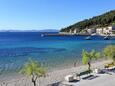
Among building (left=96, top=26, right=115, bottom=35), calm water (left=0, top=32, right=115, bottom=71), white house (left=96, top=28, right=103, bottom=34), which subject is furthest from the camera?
white house (left=96, top=28, right=103, bottom=34)

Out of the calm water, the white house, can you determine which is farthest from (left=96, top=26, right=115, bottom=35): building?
the calm water

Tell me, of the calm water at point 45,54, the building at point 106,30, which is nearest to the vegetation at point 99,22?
the building at point 106,30

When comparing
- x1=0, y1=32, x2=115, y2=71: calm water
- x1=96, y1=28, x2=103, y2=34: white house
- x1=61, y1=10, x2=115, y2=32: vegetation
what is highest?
x1=61, y1=10, x2=115, y2=32: vegetation

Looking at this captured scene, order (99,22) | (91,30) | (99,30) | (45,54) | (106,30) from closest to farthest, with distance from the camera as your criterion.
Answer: (45,54) → (106,30) → (99,30) → (91,30) → (99,22)

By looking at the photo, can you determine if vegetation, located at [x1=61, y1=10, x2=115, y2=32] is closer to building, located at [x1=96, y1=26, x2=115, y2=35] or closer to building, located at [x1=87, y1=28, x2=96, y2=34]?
building, located at [x1=87, y1=28, x2=96, y2=34]

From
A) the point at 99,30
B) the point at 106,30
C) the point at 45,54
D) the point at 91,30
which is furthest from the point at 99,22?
the point at 45,54

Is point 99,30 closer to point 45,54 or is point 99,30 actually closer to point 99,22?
point 99,22

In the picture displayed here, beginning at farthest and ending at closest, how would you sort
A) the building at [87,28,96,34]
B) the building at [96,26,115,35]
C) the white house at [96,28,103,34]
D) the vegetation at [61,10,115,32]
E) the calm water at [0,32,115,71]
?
the vegetation at [61,10,115,32], the building at [87,28,96,34], the white house at [96,28,103,34], the building at [96,26,115,35], the calm water at [0,32,115,71]

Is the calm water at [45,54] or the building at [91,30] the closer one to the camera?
the calm water at [45,54]

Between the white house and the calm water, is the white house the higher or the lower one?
the higher one

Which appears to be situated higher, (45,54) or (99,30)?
(99,30)

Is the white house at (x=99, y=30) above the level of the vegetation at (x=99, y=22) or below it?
below

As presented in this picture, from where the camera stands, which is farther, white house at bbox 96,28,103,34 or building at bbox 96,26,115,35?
white house at bbox 96,28,103,34

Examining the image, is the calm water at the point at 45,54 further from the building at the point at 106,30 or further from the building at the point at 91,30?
the building at the point at 91,30
